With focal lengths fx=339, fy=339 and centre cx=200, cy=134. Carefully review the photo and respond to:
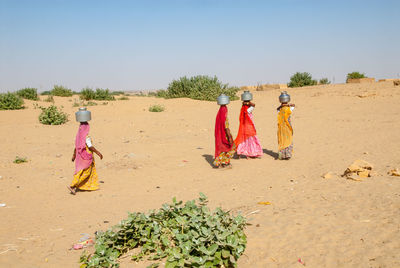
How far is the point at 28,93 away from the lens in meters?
20.0

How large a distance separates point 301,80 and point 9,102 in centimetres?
2135

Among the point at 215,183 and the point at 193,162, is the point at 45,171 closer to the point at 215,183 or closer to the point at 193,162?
the point at 193,162

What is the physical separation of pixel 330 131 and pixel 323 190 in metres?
6.70

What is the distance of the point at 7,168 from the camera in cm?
822

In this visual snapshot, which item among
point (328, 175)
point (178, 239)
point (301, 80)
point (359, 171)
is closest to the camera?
point (178, 239)

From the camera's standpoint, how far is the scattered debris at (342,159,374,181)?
19.9 feet

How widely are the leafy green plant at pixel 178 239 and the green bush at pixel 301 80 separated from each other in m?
25.8

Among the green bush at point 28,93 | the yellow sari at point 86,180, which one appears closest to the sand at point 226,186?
the yellow sari at point 86,180

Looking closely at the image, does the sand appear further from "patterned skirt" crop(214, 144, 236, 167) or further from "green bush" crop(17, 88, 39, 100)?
"green bush" crop(17, 88, 39, 100)

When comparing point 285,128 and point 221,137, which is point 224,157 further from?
point 285,128

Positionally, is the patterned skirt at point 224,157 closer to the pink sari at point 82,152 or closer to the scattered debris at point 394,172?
the pink sari at point 82,152

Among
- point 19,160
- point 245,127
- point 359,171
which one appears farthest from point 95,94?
point 359,171

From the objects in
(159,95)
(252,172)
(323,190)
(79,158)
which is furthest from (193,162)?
(159,95)

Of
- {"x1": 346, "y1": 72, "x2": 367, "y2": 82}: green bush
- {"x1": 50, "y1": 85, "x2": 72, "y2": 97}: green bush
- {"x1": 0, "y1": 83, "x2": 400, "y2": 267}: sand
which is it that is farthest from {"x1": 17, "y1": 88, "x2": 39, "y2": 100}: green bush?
{"x1": 346, "y1": 72, "x2": 367, "y2": 82}: green bush
